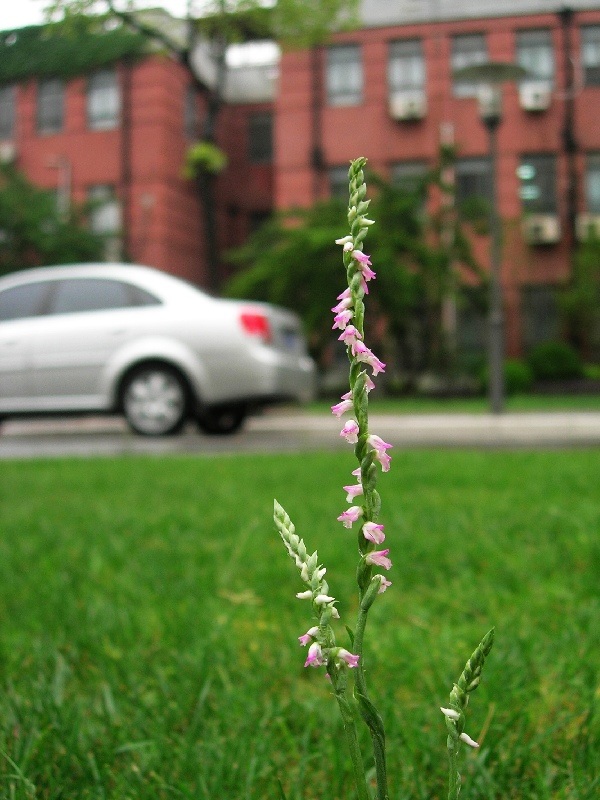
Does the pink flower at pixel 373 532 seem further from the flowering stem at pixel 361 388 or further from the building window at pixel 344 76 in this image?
the building window at pixel 344 76

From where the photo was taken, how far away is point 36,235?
22.6m

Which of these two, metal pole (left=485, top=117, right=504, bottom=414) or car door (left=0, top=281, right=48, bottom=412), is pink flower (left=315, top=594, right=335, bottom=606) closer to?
car door (left=0, top=281, right=48, bottom=412)

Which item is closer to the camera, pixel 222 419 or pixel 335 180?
pixel 222 419

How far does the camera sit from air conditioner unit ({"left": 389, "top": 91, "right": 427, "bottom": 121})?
81.6 ft

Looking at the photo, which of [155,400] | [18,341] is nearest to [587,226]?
[155,400]

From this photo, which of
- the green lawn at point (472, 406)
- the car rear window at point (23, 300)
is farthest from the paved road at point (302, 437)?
the green lawn at point (472, 406)

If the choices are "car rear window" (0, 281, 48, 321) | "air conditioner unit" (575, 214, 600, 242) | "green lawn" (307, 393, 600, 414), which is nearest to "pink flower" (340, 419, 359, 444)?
"car rear window" (0, 281, 48, 321)

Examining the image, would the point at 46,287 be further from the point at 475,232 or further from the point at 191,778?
the point at 475,232

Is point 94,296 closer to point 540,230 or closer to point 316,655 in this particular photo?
point 316,655

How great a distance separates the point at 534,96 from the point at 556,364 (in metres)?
7.18

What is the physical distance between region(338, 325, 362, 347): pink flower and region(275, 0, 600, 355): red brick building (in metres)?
24.5

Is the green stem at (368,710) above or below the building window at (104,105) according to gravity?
below

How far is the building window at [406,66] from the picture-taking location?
2561 cm

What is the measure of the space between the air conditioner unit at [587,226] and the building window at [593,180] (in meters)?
0.31
